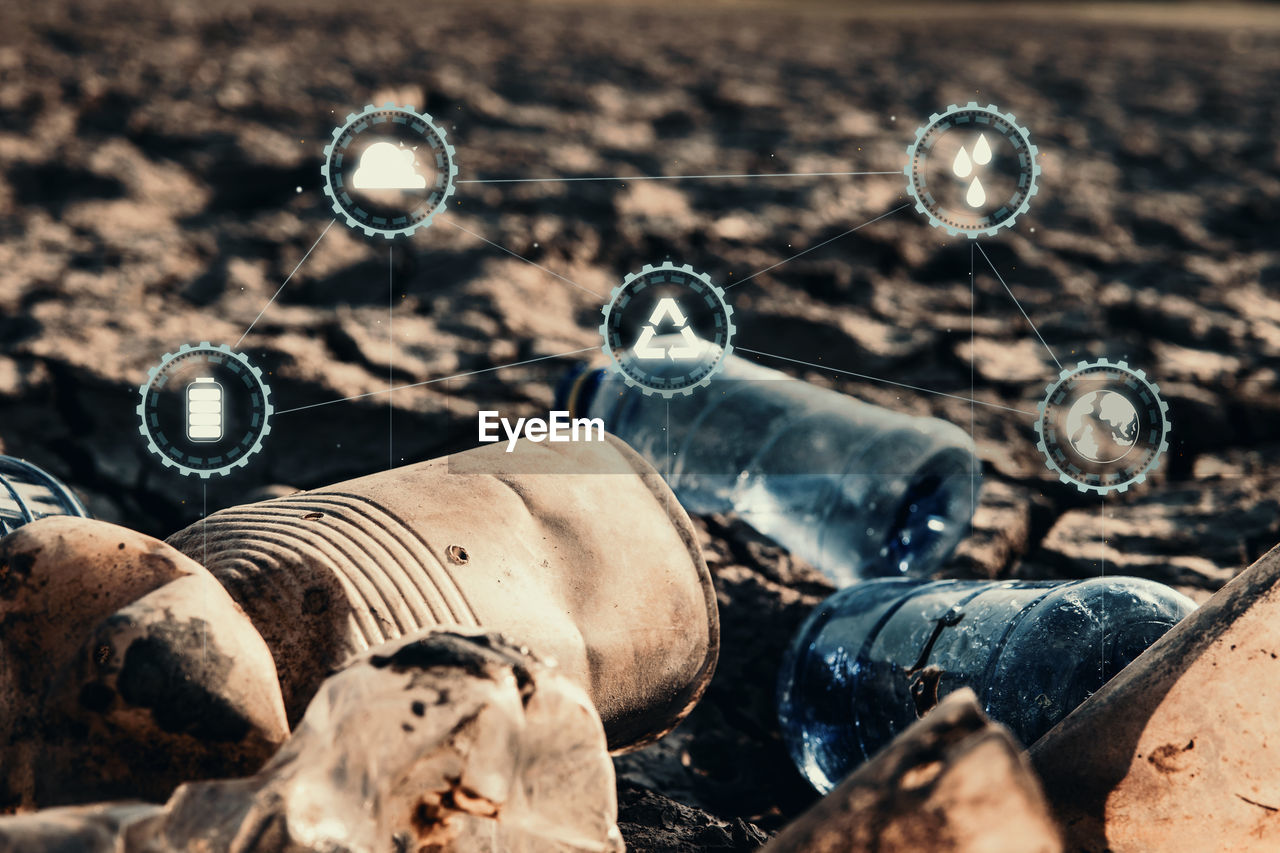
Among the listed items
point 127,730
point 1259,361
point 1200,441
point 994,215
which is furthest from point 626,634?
point 994,215

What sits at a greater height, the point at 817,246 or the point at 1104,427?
the point at 817,246

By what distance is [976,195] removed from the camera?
4102mm

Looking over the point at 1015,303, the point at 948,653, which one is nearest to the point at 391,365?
the point at 948,653

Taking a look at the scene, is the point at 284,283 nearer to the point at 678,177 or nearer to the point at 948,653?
the point at 678,177

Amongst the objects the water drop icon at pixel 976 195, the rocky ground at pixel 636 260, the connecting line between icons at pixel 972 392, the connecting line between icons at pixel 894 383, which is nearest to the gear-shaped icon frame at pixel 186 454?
the rocky ground at pixel 636 260

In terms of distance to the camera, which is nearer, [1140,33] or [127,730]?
[127,730]

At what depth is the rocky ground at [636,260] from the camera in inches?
90.5

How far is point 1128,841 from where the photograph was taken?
1160 millimetres

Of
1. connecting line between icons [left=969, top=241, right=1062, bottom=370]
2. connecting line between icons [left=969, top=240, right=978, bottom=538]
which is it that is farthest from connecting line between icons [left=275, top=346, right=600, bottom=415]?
connecting line between icons [left=969, top=241, right=1062, bottom=370]

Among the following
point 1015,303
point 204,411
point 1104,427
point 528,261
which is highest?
point 528,261

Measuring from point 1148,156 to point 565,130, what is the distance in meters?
2.42

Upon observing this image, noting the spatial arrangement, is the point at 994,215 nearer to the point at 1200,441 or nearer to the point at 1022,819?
the point at 1200,441

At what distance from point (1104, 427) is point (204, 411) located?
208 cm

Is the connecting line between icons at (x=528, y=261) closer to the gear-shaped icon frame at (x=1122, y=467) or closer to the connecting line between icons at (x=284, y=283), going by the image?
the connecting line between icons at (x=284, y=283)
